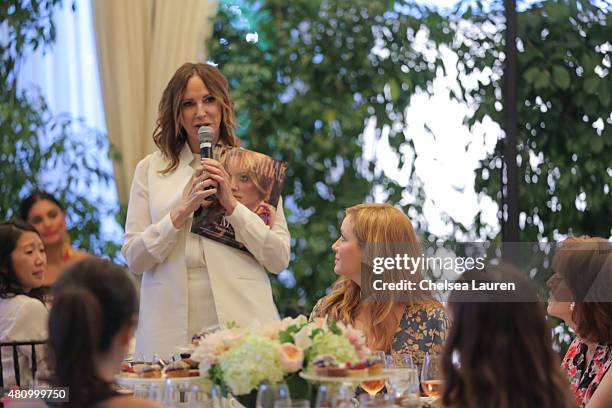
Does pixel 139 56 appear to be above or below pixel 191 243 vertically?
above

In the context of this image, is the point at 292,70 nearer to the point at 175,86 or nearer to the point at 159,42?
the point at 159,42

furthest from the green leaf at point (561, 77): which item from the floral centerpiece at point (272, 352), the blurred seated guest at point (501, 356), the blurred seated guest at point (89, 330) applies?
the blurred seated guest at point (89, 330)

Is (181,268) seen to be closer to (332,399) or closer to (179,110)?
(179,110)

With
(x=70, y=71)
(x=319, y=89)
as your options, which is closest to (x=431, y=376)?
(x=319, y=89)

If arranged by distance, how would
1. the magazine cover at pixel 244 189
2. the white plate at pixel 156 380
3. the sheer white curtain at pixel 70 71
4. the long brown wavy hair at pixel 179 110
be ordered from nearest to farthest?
the white plate at pixel 156 380, the magazine cover at pixel 244 189, the long brown wavy hair at pixel 179 110, the sheer white curtain at pixel 70 71

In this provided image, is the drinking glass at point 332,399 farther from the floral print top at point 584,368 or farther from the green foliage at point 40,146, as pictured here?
the green foliage at point 40,146

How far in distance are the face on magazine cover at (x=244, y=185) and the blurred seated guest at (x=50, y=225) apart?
4.54ft

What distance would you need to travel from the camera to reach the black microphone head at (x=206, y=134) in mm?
2803

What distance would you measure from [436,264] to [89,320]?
3096 millimetres

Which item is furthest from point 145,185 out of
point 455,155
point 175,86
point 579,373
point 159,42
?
point 455,155

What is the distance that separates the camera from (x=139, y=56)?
15.7ft

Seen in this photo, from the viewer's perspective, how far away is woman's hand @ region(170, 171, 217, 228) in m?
2.85

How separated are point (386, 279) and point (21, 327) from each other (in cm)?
115

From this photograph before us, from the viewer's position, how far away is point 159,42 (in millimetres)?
4730
